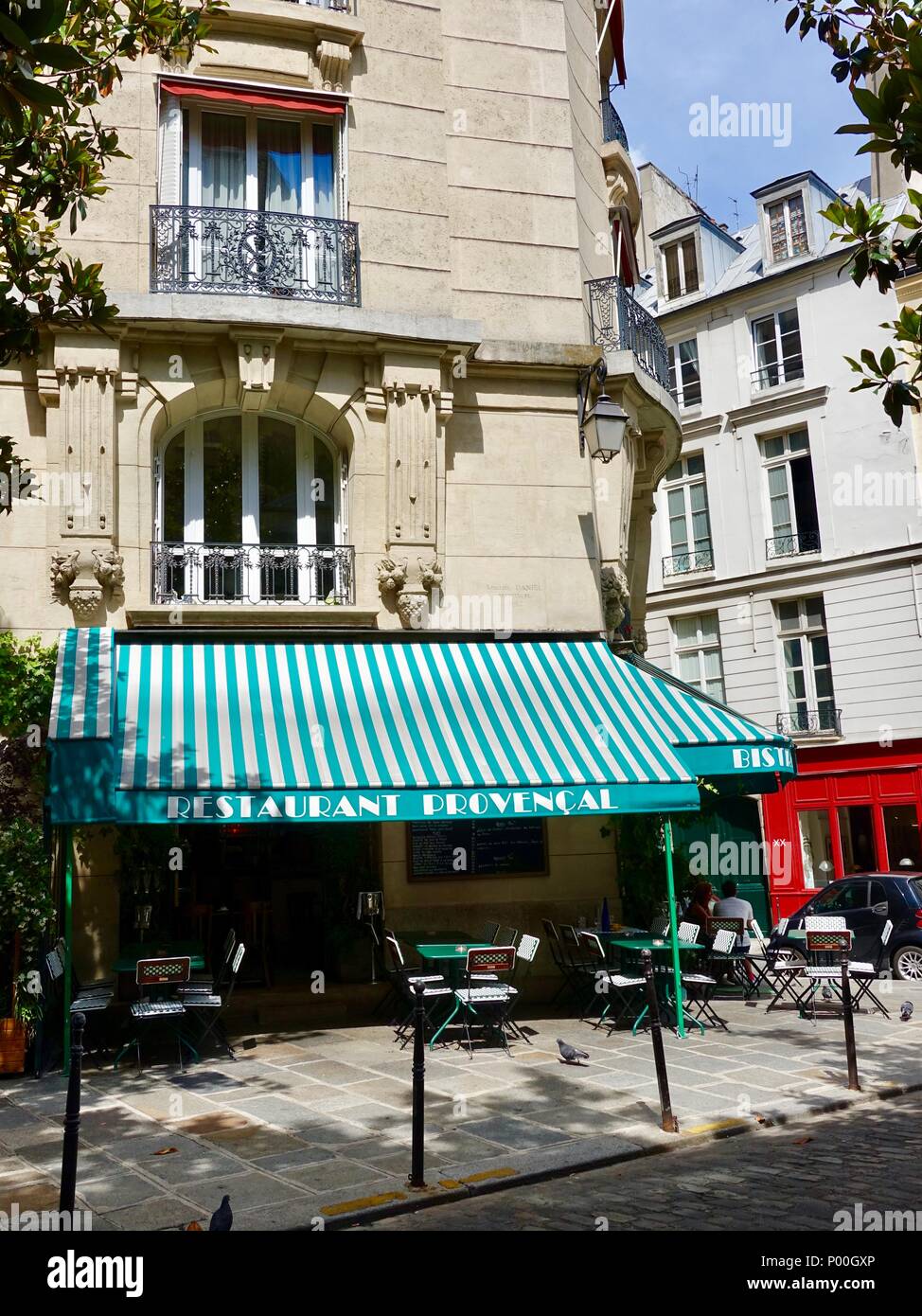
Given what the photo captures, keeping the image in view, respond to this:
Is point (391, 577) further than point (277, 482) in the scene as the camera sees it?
No

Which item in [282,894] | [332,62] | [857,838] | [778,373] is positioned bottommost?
[282,894]

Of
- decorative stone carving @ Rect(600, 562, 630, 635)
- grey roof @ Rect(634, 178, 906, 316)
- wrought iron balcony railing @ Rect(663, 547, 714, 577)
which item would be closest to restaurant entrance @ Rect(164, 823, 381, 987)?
decorative stone carving @ Rect(600, 562, 630, 635)

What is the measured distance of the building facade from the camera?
459 inches

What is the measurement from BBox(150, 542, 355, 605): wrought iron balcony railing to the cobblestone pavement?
707 cm

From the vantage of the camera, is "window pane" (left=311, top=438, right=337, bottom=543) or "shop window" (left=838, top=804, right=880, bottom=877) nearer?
"window pane" (left=311, top=438, right=337, bottom=543)

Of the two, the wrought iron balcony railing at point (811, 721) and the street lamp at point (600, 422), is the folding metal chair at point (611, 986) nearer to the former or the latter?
the street lamp at point (600, 422)

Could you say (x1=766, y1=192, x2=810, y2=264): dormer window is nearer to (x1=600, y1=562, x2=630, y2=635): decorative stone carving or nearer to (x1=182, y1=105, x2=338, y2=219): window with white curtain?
(x1=600, y1=562, x2=630, y2=635): decorative stone carving

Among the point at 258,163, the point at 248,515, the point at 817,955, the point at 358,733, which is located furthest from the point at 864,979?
the point at 258,163

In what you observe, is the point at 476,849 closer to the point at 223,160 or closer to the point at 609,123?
the point at 223,160

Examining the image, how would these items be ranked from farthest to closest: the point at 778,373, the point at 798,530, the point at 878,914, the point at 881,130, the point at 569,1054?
1. the point at 778,373
2. the point at 798,530
3. the point at 878,914
4. the point at 569,1054
5. the point at 881,130

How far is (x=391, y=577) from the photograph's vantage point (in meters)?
12.2

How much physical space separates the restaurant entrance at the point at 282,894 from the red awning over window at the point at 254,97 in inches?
327

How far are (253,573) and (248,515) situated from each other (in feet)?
2.37

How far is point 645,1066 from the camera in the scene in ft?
31.5
